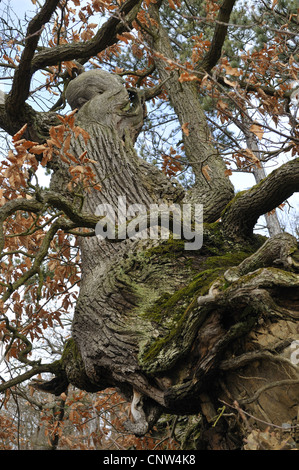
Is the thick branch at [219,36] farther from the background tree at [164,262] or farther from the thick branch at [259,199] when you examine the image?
the thick branch at [259,199]

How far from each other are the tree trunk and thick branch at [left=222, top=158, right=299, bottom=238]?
2cm

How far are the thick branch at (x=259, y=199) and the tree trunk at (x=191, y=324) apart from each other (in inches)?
0.7

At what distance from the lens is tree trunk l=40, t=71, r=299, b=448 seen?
217cm

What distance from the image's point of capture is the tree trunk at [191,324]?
2170 mm

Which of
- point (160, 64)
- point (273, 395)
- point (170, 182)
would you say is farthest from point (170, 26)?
point (273, 395)

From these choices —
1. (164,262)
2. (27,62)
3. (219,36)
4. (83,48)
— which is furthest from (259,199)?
(27,62)

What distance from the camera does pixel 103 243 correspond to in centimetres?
365

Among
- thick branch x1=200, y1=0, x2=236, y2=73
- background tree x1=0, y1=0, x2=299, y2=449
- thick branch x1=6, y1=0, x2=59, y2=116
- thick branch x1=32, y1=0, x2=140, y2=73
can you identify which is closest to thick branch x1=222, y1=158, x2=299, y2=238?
background tree x1=0, y1=0, x2=299, y2=449

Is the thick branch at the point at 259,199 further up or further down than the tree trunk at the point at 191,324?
further up

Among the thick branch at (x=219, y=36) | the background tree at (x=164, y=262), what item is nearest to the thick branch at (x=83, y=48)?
the background tree at (x=164, y=262)

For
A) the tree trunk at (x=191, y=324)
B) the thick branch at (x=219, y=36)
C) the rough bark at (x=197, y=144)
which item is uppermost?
the thick branch at (x=219, y=36)

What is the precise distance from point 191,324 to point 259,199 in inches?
49.8

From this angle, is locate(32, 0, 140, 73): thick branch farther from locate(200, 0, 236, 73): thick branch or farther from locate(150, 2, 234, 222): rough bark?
locate(200, 0, 236, 73): thick branch
